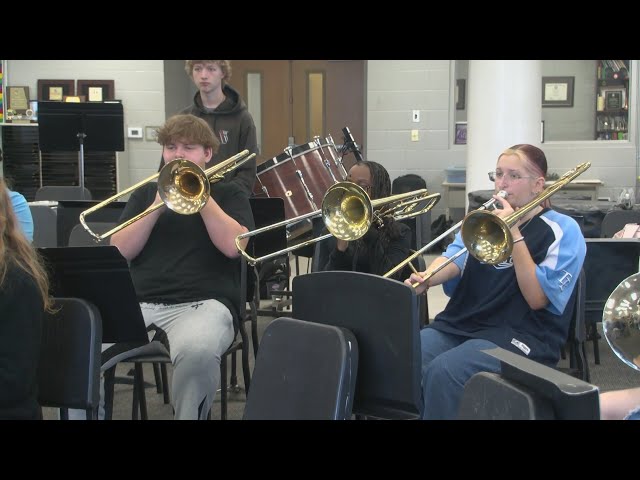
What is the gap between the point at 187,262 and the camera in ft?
10.2

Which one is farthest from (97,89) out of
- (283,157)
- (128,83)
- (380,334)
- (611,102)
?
(380,334)

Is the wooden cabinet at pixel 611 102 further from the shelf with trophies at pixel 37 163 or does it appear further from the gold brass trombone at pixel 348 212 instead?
the gold brass trombone at pixel 348 212

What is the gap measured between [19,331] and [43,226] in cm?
269

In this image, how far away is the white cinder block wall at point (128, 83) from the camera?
8.62 meters

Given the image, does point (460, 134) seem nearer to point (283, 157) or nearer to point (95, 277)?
point (283, 157)

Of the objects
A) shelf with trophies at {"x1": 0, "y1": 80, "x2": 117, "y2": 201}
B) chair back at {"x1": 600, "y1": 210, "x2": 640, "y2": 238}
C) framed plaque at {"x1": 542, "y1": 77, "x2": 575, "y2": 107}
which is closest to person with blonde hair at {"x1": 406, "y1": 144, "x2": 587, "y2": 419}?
chair back at {"x1": 600, "y1": 210, "x2": 640, "y2": 238}

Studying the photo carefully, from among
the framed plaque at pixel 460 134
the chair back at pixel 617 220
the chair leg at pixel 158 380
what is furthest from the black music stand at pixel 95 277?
the framed plaque at pixel 460 134

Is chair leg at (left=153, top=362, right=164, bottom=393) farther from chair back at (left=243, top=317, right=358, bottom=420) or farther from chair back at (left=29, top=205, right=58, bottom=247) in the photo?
chair back at (left=243, top=317, right=358, bottom=420)

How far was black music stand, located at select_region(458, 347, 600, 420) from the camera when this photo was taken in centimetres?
93

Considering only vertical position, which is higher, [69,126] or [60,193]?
[69,126]
